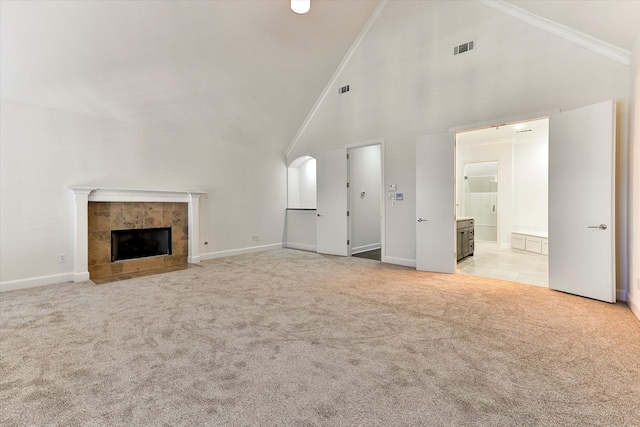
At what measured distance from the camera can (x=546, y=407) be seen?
1657 mm

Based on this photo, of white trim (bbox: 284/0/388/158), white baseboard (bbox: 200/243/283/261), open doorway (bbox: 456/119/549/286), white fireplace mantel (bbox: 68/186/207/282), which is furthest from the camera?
open doorway (bbox: 456/119/549/286)

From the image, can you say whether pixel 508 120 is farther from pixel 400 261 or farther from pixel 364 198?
pixel 364 198

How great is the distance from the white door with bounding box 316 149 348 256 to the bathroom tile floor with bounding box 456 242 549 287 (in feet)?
7.99

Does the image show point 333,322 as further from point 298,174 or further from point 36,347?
point 298,174

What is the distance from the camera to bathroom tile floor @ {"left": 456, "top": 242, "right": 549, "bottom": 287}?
4652 millimetres

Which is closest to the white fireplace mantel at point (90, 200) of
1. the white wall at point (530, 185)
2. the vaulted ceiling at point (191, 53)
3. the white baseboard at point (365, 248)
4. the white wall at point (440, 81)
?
the vaulted ceiling at point (191, 53)

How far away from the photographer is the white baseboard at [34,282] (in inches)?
161

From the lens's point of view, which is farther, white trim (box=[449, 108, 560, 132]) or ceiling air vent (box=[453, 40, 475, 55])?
ceiling air vent (box=[453, 40, 475, 55])

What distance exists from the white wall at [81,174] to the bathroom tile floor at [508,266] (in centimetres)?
480

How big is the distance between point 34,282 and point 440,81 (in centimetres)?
696

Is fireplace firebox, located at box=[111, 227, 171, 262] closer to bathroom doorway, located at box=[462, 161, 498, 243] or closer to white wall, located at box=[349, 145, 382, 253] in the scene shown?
white wall, located at box=[349, 145, 382, 253]

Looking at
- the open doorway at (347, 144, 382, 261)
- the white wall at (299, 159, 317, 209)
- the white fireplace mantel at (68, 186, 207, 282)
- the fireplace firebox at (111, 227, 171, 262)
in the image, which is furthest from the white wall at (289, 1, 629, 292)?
the fireplace firebox at (111, 227, 171, 262)

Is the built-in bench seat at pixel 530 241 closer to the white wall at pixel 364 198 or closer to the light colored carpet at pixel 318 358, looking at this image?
the white wall at pixel 364 198

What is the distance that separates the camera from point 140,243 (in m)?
5.55
